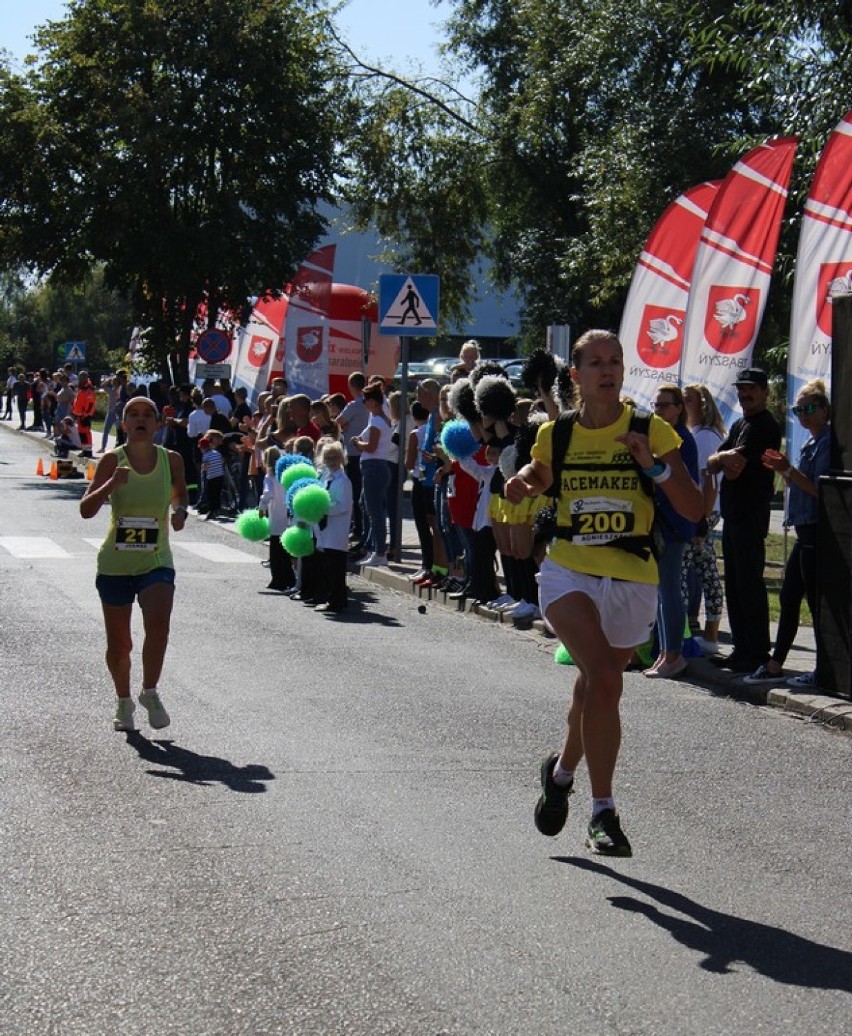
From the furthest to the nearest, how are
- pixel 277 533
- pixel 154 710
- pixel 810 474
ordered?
pixel 277 533
pixel 810 474
pixel 154 710

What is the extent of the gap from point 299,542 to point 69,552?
5.08 meters

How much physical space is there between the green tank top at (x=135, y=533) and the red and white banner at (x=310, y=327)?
68.6 feet

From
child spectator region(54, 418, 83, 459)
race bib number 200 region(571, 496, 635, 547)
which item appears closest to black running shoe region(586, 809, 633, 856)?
race bib number 200 region(571, 496, 635, 547)

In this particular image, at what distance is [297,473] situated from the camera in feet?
51.7

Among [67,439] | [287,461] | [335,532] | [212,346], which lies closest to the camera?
[335,532]

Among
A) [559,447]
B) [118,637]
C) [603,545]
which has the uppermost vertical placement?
[559,447]

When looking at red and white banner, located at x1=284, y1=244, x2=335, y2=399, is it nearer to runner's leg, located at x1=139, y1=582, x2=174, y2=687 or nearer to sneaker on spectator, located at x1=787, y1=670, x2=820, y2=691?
sneaker on spectator, located at x1=787, y1=670, x2=820, y2=691

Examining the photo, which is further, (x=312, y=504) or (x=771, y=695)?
(x=312, y=504)

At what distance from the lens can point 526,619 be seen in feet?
46.9

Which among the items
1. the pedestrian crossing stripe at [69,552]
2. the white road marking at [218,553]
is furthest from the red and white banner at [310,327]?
the pedestrian crossing stripe at [69,552]

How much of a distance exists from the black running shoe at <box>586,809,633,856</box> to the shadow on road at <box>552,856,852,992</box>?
11.8 inches

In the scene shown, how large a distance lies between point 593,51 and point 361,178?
7.02 m

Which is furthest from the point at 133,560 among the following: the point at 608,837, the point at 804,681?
the point at 804,681

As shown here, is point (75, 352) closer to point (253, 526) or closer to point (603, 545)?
point (253, 526)
